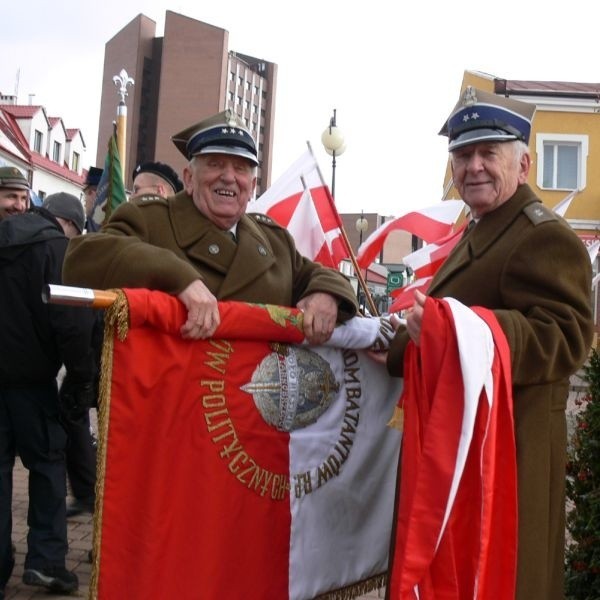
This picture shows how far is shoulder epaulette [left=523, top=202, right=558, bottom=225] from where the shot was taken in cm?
279

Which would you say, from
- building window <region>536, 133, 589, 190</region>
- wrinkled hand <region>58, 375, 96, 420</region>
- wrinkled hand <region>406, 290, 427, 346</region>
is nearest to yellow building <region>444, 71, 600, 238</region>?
building window <region>536, 133, 589, 190</region>

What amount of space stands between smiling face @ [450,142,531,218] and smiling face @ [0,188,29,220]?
115 inches

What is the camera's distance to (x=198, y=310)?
9.39 feet

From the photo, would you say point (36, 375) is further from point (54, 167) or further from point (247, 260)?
point (54, 167)

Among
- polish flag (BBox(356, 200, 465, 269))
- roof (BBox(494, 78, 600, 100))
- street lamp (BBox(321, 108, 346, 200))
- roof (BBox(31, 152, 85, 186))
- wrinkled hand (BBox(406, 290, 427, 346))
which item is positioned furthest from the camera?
roof (BBox(31, 152, 85, 186))

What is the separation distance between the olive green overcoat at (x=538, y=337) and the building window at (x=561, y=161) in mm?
24012

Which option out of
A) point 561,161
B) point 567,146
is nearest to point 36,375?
point 561,161

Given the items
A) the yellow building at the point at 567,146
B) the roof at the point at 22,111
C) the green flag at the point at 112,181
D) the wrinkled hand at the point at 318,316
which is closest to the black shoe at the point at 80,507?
the green flag at the point at 112,181

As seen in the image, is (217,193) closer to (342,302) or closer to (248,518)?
(342,302)

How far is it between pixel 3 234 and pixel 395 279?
16.0m

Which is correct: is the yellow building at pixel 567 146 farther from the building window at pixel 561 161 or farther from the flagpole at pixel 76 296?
the flagpole at pixel 76 296

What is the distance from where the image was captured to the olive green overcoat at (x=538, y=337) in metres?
2.65

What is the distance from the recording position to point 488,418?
2.52 meters

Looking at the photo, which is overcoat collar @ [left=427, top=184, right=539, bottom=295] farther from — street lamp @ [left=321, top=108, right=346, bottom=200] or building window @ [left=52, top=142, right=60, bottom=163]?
building window @ [left=52, top=142, right=60, bottom=163]
